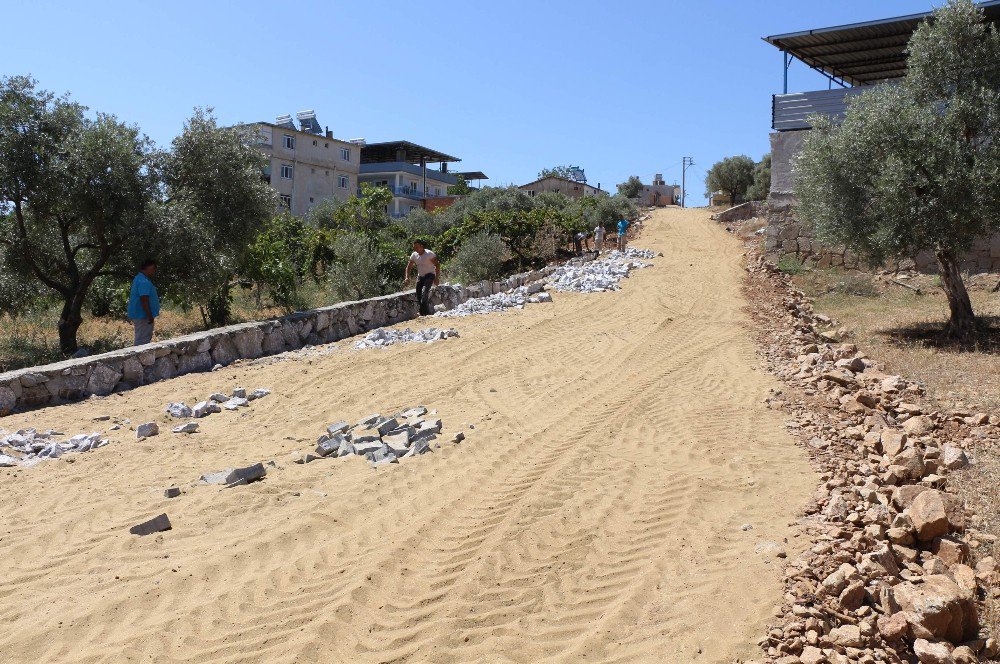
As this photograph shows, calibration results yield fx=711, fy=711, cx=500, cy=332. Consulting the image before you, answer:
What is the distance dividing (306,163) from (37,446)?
49.9 meters

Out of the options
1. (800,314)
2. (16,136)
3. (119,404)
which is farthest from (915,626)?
(16,136)

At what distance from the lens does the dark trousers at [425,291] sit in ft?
46.3

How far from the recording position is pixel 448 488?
18.1 feet

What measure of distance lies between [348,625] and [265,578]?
0.74 m

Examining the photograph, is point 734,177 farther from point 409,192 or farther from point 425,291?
point 425,291

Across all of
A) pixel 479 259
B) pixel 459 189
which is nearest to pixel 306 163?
pixel 459 189

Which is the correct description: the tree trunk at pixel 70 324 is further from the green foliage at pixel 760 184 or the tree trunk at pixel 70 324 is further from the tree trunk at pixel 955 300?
the green foliage at pixel 760 184

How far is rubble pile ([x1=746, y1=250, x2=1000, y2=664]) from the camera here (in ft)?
11.3

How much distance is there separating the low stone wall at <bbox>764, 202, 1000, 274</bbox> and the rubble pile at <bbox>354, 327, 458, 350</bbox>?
26.4ft

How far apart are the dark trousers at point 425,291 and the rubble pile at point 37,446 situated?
7837 millimetres

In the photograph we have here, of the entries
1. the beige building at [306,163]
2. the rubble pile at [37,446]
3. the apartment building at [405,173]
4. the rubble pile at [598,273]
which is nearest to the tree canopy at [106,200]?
the rubble pile at [37,446]

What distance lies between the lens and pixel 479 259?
2005cm

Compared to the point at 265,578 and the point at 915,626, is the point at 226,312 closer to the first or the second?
the point at 265,578

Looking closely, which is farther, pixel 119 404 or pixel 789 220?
pixel 789 220
